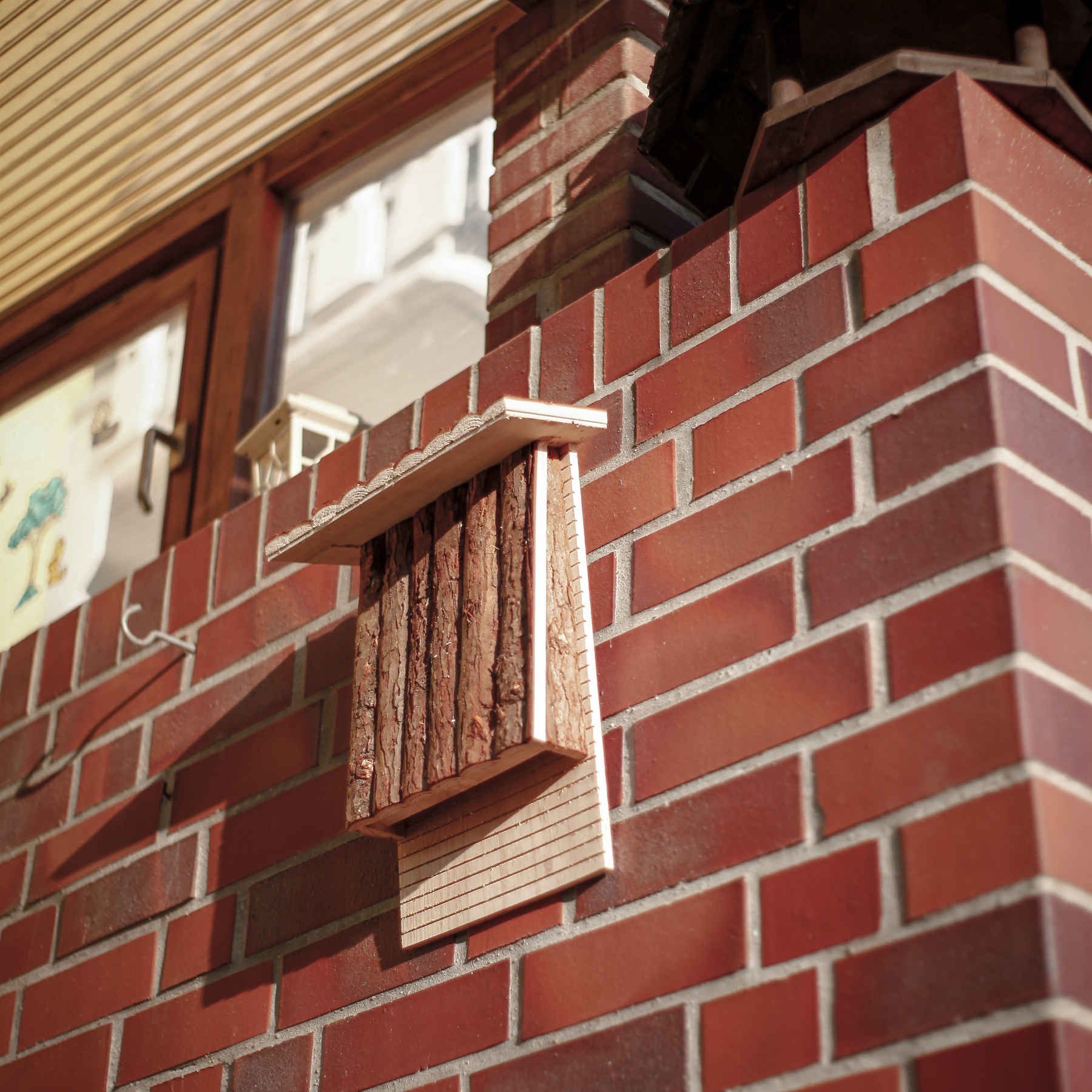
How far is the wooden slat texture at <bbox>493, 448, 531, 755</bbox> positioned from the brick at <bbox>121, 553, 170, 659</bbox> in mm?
814

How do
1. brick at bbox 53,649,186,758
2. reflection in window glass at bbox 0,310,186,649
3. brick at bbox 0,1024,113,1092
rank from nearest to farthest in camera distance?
brick at bbox 0,1024,113,1092 < brick at bbox 53,649,186,758 < reflection in window glass at bbox 0,310,186,649

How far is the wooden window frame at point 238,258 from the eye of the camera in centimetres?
258

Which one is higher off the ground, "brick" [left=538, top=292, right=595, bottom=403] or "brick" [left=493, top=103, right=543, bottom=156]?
"brick" [left=493, top=103, right=543, bottom=156]

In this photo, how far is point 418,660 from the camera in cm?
142

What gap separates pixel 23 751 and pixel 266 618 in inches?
21.6

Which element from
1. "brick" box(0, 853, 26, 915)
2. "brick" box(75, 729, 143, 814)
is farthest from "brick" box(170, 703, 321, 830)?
"brick" box(0, 853, 26, 915)

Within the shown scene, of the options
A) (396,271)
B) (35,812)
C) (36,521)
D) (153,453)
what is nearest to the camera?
(35,812)

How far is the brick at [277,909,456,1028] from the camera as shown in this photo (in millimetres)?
1411

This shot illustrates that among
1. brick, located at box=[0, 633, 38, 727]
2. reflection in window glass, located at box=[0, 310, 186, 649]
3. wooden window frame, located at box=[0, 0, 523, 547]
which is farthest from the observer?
reflection in window glass, located at box=[0, 310, 186, 649]

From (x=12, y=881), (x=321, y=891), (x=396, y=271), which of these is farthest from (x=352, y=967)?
(x=396, y=271)

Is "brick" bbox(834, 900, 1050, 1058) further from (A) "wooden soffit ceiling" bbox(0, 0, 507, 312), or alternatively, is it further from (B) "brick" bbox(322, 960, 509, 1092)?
(A) "wooden soffit ceiling" bbox(0, 0, 507, 312)

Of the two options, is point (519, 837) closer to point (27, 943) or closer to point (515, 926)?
point (515, 926)

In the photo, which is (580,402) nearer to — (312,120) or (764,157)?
(764,157)

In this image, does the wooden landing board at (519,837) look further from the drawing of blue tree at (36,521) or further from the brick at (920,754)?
the drawing of blue tree at (36,521)
